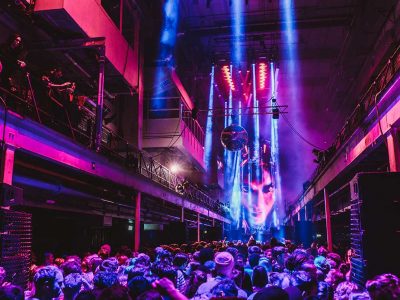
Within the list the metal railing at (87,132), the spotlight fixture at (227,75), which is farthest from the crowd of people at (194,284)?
the spotlight fixture at (227,75)

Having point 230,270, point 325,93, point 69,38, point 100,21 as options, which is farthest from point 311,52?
point 230,270

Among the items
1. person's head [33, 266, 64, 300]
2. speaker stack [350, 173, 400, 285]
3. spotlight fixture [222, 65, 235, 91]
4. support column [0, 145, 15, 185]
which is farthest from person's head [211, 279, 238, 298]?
spotlight fixture [222, 65, 235, 91]

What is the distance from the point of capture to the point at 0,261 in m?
4.98

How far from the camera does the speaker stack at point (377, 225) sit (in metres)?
5.04

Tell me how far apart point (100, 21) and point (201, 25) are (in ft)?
24.2

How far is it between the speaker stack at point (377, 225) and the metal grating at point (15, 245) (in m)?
4.48

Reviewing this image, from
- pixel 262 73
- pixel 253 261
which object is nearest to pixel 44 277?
pixel 253 261

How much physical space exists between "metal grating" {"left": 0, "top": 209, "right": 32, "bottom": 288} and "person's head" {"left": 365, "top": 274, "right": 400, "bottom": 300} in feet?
14.0

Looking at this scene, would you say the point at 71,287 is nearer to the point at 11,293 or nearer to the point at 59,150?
the point at 11,293

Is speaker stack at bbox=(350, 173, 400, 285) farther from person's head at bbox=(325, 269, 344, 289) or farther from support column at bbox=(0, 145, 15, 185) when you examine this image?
support column at bbox=(0, 145, 15, 185)

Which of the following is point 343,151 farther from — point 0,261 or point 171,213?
point 171,213

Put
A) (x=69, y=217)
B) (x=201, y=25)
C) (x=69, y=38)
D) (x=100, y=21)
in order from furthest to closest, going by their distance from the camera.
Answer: (x=201, y=25), (x=69, y=217), (x=100, y=21), (x=69, y=38)

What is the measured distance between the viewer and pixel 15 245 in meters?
5.38

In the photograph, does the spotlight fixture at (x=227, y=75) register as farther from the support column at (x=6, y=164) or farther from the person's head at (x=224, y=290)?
the person's head at (x=224, y=290)
